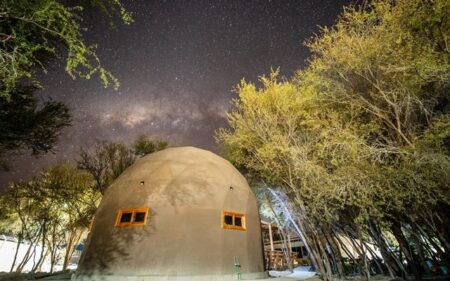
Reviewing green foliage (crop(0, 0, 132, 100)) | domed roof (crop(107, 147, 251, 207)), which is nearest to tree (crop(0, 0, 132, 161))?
green foliage (crop(0, 0, 132, 100))

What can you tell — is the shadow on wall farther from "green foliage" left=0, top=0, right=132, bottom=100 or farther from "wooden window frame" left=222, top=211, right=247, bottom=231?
"green foliage" left=0, top=0, right=132, bottom=100

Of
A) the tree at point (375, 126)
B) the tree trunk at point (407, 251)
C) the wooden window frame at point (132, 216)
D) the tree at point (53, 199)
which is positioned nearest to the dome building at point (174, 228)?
the wooden window frame at point (132, 216)

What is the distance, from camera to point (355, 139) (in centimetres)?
858

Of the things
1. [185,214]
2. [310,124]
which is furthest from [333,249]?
[185,214]

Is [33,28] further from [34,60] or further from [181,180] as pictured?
[181,180]

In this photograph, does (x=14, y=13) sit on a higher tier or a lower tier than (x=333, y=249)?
higher

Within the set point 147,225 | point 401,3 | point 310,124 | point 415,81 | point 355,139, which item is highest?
point 401,3

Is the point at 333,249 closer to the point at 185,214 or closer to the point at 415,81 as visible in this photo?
the point at 185,214

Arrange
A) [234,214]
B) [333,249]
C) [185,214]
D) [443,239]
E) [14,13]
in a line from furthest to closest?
1. [333,249]
2. [234,214]
3. [185,214]
4. [443,239]
5. [14,13]

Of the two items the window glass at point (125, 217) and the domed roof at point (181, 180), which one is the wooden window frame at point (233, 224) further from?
the window glass at point (125, 217)

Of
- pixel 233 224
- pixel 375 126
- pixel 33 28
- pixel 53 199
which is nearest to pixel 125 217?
pixel 233 224

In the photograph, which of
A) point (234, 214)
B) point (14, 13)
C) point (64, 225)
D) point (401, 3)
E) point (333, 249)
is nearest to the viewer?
point (14, 13)

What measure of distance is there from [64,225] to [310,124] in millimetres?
23392

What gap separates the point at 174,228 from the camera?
9.62m
